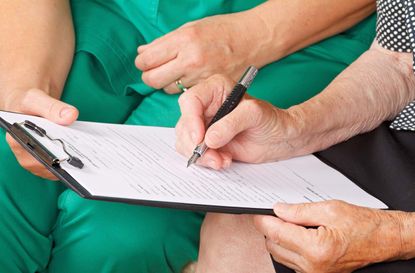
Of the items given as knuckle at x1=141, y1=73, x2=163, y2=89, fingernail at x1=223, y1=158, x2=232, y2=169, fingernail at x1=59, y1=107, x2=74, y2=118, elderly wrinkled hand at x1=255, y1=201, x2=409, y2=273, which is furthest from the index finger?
knuckle at x1=141, y1=73, x2=163, y2=89

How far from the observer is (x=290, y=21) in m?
1.32

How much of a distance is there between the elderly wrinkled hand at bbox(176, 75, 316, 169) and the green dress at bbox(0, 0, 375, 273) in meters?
0.21

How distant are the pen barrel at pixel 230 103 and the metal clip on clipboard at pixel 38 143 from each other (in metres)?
0.20

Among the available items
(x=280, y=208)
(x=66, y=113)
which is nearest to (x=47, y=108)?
(x=66, y=113)

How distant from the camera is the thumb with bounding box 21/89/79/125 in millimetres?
1046

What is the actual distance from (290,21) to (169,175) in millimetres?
500

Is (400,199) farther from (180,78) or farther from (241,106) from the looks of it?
(180,78)

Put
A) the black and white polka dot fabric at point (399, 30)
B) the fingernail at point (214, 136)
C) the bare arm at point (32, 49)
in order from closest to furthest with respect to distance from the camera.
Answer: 1. the fingernail at point (214, 136)
2. the black and white polka dot fabric at point (399, 30)
3. the bare arm at point (32, 49)

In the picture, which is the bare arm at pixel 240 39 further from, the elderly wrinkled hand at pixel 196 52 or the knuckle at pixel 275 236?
the knuckle at pixel 275 236

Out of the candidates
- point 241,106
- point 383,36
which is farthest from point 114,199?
point 383,36

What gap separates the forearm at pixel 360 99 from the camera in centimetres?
112

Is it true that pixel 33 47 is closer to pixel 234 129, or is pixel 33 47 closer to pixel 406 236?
pixel 234 129

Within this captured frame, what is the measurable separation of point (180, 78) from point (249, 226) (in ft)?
1.10

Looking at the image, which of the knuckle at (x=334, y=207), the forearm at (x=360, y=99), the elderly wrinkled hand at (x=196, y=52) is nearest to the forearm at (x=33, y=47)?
the elderly wrinkled hand at (x=196, y=52)
